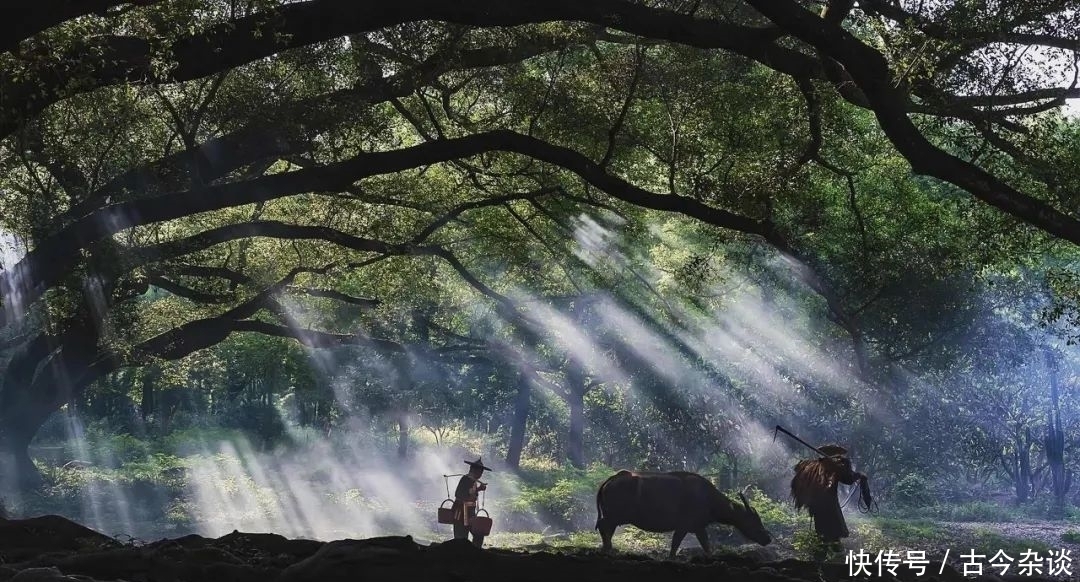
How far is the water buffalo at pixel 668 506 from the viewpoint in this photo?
13859 millimetres

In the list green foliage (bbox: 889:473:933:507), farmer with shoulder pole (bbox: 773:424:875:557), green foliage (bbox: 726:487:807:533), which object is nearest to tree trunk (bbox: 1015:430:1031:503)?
green foliage (bbox: 889:473:933:507)

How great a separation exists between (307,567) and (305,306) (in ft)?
62.3

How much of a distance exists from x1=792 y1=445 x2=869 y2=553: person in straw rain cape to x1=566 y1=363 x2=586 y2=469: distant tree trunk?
17022mm

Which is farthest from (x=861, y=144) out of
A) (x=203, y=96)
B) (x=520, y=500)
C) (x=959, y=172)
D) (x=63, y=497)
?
(x=63, y=497)

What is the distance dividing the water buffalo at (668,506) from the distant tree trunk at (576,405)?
1598 centimetres

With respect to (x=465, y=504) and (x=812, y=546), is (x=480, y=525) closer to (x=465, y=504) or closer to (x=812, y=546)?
(x=465, y=504)

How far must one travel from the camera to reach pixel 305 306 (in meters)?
26.0

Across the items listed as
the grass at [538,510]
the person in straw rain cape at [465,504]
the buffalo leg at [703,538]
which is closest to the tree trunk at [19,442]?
the grass at [538,510]

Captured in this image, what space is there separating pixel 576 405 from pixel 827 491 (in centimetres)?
1875

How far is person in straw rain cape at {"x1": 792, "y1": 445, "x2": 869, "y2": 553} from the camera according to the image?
12891mm

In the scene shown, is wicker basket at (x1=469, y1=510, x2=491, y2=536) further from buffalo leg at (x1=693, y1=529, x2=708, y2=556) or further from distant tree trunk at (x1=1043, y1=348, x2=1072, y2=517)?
distant tree trunk at (x1=1043, y1=348, x2=1072, y2=517)

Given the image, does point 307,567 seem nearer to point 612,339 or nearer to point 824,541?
point 824,541

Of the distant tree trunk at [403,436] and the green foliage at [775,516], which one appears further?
the distant tree trunk at [403,436]

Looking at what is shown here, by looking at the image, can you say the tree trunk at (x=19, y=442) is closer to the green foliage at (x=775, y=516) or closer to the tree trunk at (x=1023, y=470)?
the green foliage at (x=775, y=516)
